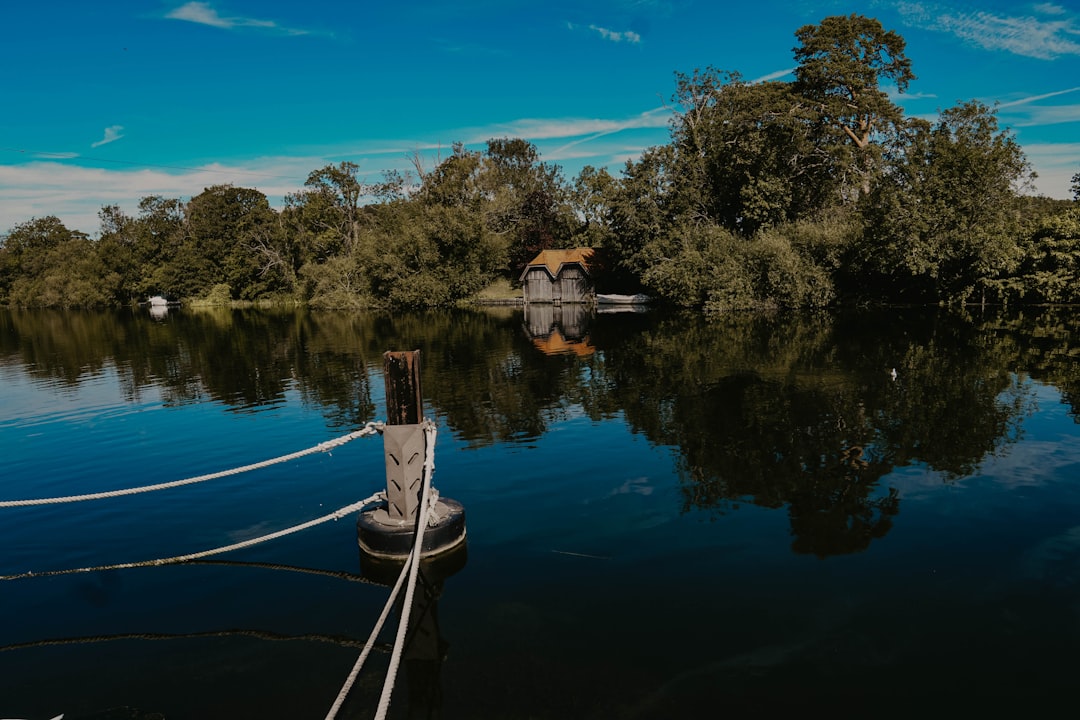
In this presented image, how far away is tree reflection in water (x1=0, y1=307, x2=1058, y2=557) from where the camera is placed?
46.3 feet

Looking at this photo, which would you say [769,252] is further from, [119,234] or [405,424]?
[119,234]

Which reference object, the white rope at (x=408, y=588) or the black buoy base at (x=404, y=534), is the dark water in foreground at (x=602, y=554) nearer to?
the black buoy base at (x=404, y=534)

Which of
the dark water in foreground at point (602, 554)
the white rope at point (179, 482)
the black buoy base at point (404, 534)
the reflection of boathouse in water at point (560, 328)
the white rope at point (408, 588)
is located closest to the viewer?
the white rope at point (408, 588)

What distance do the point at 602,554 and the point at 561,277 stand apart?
68696 mm

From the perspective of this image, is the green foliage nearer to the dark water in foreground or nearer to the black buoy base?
the dark water in foreground

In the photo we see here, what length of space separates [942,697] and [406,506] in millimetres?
7089

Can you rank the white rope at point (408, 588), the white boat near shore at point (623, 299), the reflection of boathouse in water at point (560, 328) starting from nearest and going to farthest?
the white rope at point (408, 588) → the reflection of boathouse in water at point (560, 328) → the white boat near shore at point (623, 299)

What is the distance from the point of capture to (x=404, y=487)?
9.64 meters

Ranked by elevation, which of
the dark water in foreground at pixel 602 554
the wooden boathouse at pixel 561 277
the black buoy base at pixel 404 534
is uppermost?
the wooden boathouse at pixel 561 277

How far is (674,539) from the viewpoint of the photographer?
11.0 metres

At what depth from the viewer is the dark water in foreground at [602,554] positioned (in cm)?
732

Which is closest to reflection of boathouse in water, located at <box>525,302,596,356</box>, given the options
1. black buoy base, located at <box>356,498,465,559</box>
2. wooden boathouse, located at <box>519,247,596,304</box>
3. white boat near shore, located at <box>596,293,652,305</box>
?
white boat near shore, located at <box>596,293,652,305</box>

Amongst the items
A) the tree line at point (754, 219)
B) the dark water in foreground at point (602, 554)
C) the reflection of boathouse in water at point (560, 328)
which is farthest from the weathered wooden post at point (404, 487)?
the tree line at point (754, 219)

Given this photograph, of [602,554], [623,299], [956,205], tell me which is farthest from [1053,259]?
[602,554]
